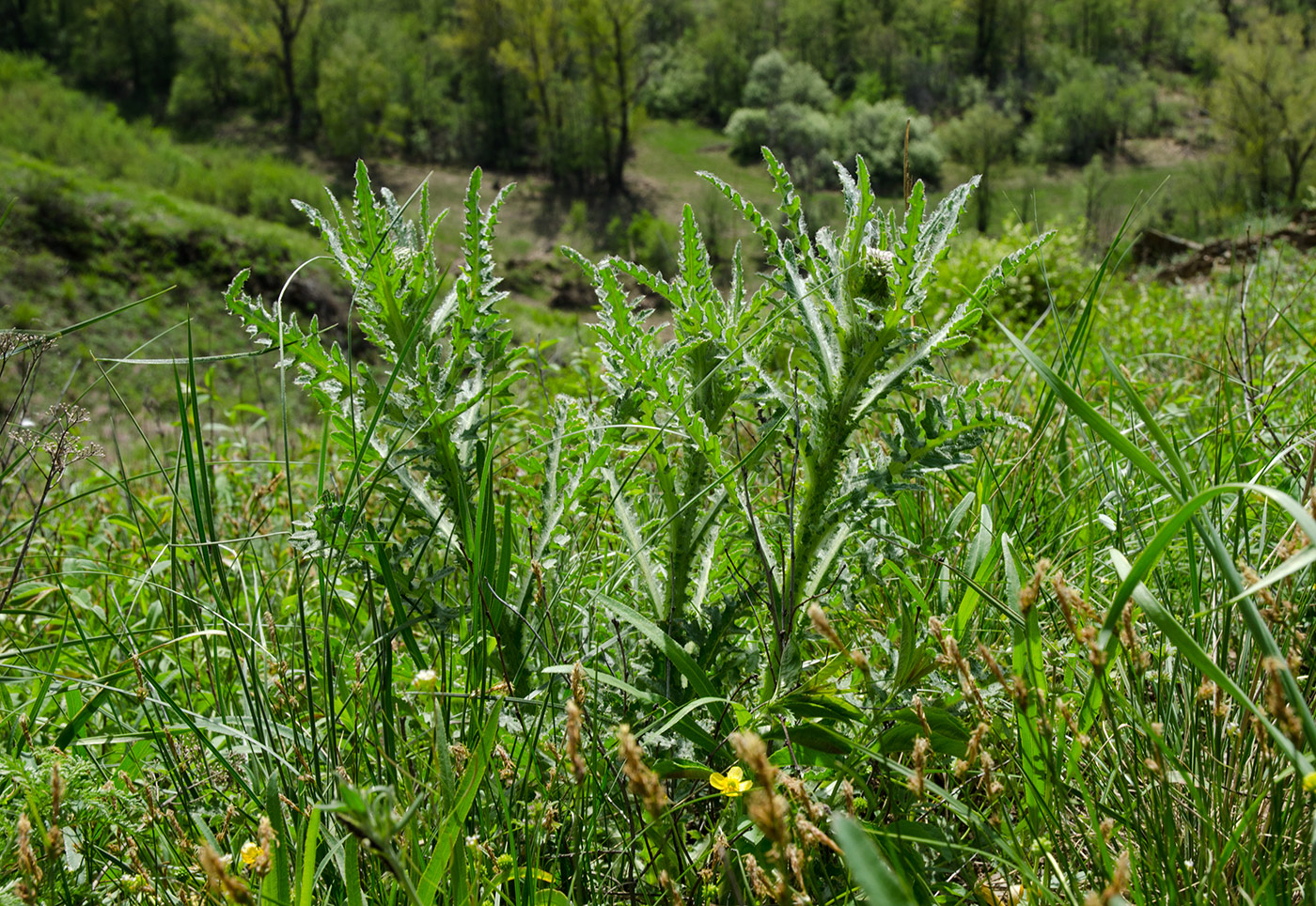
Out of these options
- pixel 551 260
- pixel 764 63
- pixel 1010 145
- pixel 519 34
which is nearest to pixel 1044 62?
pixel 1010 145

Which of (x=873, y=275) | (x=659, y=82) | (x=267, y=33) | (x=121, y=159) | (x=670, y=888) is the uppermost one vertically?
(x=659, y=82)

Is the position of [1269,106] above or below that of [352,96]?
above

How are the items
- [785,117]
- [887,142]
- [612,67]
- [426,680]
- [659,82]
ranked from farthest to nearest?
[659,82] → [785,117] → [887,142] → [612,67] → [426,680]

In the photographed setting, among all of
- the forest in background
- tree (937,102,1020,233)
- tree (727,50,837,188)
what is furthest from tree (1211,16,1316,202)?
tree (727,50,837,188)

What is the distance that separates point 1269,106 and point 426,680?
4280cm

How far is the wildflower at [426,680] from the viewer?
3.40 ft

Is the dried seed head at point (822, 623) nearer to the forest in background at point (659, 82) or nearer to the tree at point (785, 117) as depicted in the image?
the forest in background at point (659, 82)

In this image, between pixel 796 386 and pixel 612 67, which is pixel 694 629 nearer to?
pixel 796 386

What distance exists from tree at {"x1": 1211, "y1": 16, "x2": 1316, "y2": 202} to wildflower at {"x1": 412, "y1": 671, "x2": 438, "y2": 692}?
132 ft

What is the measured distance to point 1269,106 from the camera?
108 ft

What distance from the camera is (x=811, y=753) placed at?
1.06 meters

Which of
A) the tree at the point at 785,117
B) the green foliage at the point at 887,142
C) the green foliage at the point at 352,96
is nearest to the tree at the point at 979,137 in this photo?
the green foliage at the point at 887,142

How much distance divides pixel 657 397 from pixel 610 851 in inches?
23.4

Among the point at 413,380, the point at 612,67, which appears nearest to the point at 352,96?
the point at 612,67
